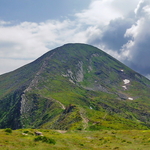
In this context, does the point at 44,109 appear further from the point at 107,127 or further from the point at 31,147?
the point at 31,147

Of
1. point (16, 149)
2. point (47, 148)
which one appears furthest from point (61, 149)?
point (16, 149)

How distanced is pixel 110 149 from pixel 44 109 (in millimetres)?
164034

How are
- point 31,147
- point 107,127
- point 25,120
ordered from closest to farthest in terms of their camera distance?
point 31,147 → point 107,127 → point 25,120

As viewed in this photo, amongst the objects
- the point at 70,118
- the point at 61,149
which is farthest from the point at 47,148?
→ the point at 70,118

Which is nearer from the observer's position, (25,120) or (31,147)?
(31,147)

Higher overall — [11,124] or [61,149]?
[61,149]

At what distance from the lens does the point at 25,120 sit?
192500mm

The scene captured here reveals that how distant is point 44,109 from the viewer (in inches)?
7810

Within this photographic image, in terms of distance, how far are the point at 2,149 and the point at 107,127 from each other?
233 ft

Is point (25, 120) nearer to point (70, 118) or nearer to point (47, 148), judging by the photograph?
point (70, 118)

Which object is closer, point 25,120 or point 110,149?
point 110,149

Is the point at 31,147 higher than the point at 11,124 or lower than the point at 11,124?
higher

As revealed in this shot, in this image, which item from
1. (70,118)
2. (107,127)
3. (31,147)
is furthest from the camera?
(70,118)

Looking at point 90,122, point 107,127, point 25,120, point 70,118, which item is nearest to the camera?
point 107,127
